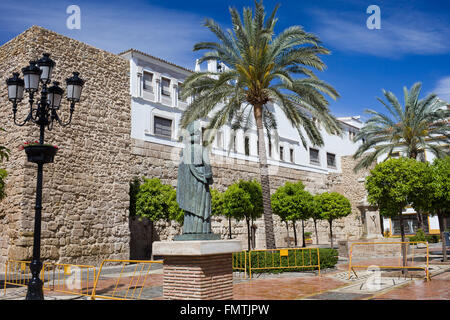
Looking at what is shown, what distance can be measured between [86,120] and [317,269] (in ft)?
36.0

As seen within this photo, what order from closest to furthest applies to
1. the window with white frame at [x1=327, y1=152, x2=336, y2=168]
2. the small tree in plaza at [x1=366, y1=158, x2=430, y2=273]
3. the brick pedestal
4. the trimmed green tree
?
the brick pedestal < the small tree in plaza at [x1=366, y1=158, x2=430, y2=273] < the trimmed green tree < the window with white frame at [x1=327, y1=152, x2=336, y2=168]

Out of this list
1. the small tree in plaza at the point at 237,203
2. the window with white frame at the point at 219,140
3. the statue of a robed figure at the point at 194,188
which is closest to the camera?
the statue of a robed figure at the point at 194,188

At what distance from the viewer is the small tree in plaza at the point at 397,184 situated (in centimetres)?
1245

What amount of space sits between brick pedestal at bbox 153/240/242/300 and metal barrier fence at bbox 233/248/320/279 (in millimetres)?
6133

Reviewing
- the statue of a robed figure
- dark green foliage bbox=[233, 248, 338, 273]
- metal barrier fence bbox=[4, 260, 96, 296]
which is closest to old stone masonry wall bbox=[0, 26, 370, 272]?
metal barrier fence bbox=[4, 260, 96, 296]

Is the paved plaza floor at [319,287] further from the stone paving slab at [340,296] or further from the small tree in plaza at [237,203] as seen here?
the small tree in plaza at [237,203]

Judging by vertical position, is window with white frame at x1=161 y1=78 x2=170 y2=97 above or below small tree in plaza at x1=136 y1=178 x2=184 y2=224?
above

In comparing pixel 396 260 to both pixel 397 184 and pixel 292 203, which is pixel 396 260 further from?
pixel 292 203

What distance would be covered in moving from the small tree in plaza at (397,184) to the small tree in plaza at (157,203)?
8.12 m

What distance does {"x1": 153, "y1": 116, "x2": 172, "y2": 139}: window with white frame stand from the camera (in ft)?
67.5

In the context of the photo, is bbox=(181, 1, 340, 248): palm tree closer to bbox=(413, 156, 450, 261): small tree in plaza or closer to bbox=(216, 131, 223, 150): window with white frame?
bbox=(413, 156, 450, 261): small tree in plaza

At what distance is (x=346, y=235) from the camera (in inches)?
1390

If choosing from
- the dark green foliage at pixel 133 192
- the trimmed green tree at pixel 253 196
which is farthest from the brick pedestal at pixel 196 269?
the dark green foliage at pixel 133 192
